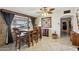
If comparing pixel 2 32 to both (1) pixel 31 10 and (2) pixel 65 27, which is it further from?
(2) pixel 65 27

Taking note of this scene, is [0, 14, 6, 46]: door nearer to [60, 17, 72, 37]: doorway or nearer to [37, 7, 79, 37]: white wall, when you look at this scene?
[37, 7, 79, 37]: white wall

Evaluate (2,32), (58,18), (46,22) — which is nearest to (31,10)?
(46,22)

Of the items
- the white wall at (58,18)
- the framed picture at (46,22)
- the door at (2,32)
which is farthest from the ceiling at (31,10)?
the door at (2,32)

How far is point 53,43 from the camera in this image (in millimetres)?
2629

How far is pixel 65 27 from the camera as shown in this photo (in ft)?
8.61

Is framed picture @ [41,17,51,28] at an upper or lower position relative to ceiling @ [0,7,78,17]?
lower

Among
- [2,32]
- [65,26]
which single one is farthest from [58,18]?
[2,32]

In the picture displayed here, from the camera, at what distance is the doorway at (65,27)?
2600mm

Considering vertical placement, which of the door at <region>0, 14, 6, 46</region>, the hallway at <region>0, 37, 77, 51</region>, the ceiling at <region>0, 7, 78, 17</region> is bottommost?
the hallway at <region>0, 37, 77, 51</region>

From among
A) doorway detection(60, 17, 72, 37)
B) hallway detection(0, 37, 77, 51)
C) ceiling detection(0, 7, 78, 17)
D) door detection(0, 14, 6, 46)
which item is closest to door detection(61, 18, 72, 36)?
doorway detection(60, 17, 72, 37)

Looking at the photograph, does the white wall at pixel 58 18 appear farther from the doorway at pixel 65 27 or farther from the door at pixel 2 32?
the door at pixel 2 32

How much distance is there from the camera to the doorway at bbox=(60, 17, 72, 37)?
102 inches

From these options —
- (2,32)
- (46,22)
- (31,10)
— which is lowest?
(2,32)

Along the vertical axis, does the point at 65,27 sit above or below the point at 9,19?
below
